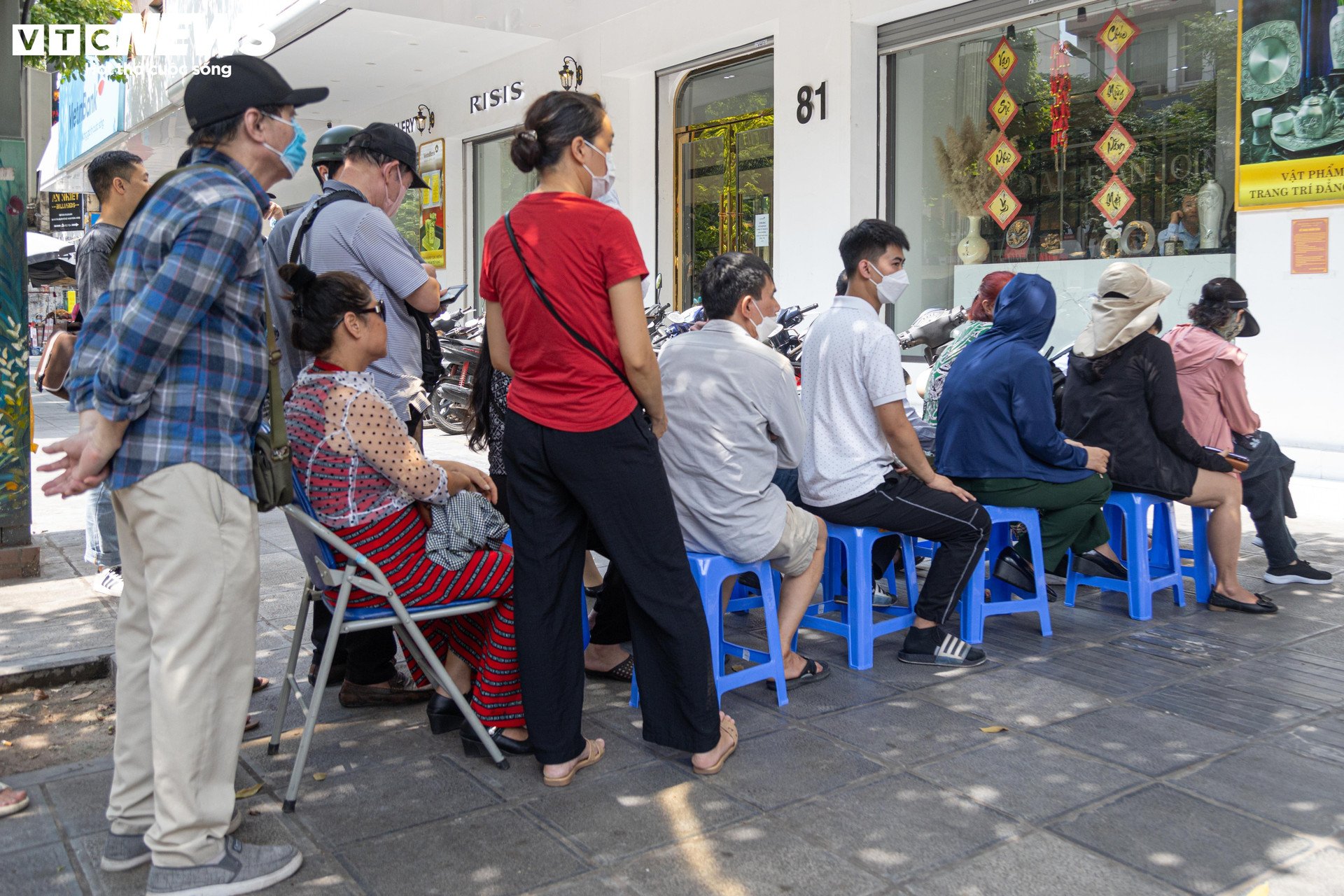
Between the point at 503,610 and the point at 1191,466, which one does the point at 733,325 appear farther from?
the point at 1191,466

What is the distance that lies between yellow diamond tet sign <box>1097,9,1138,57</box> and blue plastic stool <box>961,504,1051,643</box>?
20.6ft

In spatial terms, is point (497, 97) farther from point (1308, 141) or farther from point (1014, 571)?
point (1014, 571)

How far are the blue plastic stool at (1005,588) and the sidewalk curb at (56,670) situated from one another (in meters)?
3.27

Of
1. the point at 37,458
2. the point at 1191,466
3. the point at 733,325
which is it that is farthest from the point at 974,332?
the point at 37,458

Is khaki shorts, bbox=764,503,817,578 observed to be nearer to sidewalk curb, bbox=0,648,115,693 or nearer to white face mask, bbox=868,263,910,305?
white face mask, bbox=868,263,910,305

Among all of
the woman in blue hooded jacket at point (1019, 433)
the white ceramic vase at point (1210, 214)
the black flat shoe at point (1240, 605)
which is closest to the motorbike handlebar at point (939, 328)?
the woman in blue hooded jacket at point (1019, 433)

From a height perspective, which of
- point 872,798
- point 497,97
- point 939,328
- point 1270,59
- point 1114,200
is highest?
point 497,97

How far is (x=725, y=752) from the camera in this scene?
3.39 m

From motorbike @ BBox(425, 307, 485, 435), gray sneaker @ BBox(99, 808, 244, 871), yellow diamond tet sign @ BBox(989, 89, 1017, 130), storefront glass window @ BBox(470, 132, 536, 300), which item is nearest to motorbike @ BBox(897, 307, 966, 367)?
yellow diamond tet sign @ BBox(989, 89, 1017, 130)

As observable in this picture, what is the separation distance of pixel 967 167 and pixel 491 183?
7.98 metres

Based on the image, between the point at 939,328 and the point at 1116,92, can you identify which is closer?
the point at 939,328

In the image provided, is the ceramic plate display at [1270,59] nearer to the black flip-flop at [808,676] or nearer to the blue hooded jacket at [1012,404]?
the blue hooded jacket at [1012,404]

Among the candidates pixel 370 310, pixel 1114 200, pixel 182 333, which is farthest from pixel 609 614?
pixel 1114 200

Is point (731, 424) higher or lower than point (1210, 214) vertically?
lower
